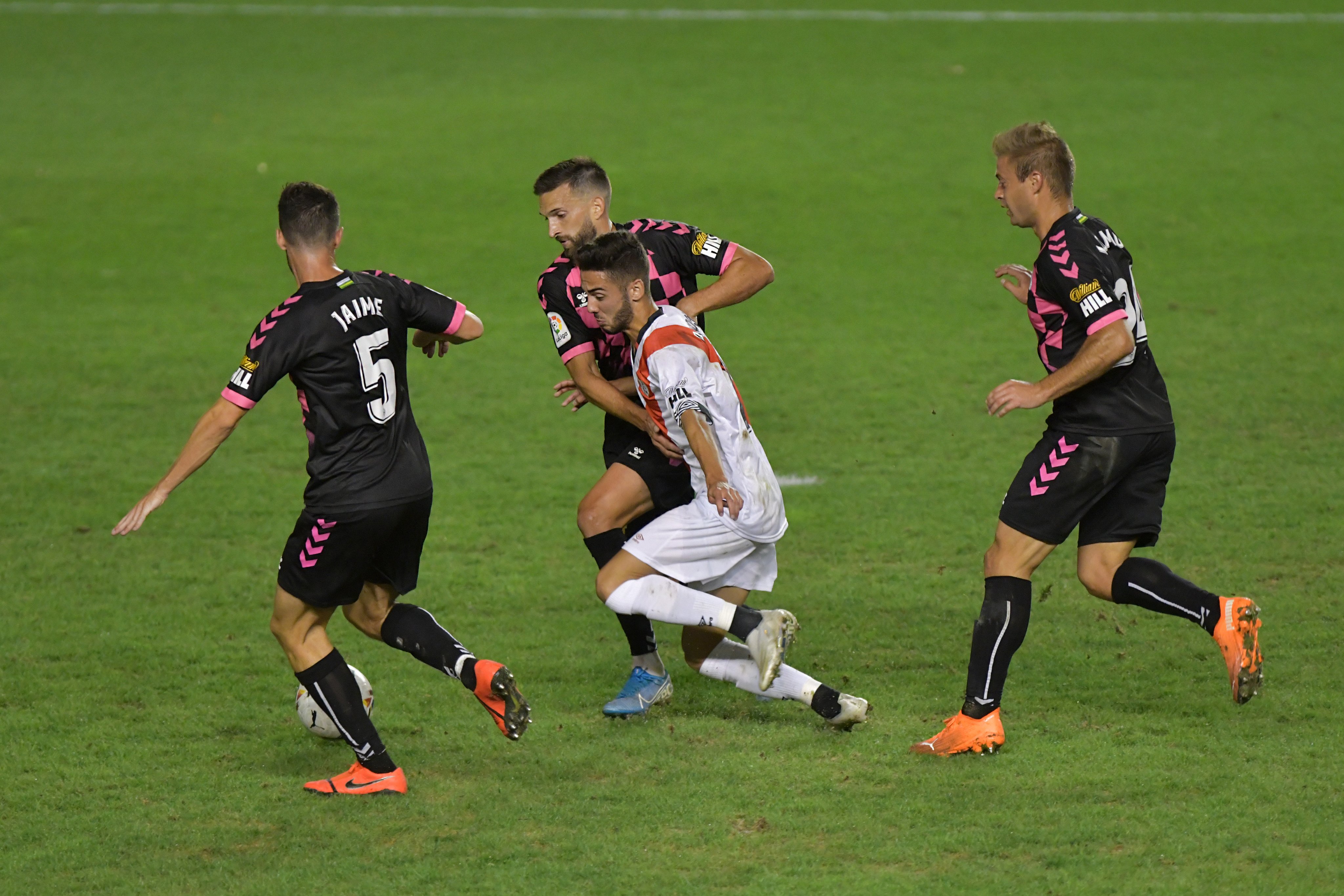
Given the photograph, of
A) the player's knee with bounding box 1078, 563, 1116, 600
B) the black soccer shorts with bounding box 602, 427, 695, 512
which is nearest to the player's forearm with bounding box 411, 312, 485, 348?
the black soccer shorts with bounding box 602, 427, 695, 512

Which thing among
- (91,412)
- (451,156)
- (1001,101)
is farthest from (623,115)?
(91,412)

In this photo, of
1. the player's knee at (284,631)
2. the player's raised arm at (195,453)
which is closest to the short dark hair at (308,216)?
the player's raised arm at (195,453)

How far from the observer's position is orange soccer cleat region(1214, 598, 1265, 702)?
16.6 feet

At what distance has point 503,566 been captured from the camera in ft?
24.2

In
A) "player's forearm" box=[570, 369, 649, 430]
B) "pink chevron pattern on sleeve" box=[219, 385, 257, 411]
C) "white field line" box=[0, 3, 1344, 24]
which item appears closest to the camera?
"pink chevron pattern on sleeve" box=[219, 385, 257, 411]

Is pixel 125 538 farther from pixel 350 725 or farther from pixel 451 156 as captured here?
pixel 451 156

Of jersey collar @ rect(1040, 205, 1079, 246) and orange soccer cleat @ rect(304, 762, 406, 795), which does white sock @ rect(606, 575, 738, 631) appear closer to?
orange soccer cleat @ rect(304, 762, 406, 795)

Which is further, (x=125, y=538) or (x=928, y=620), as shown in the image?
(x=125, y=538)

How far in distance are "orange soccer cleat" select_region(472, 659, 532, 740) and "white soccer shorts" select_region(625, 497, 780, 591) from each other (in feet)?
2.27

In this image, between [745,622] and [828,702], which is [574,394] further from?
[828,702]

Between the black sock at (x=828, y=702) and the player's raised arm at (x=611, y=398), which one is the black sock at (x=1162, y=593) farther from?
the player's raised arm at (x=611, y=398)

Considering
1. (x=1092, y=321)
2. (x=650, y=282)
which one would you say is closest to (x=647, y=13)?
(x=650, y=282)

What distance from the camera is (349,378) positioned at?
16.2 ft

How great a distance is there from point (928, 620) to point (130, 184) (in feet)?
39.8
